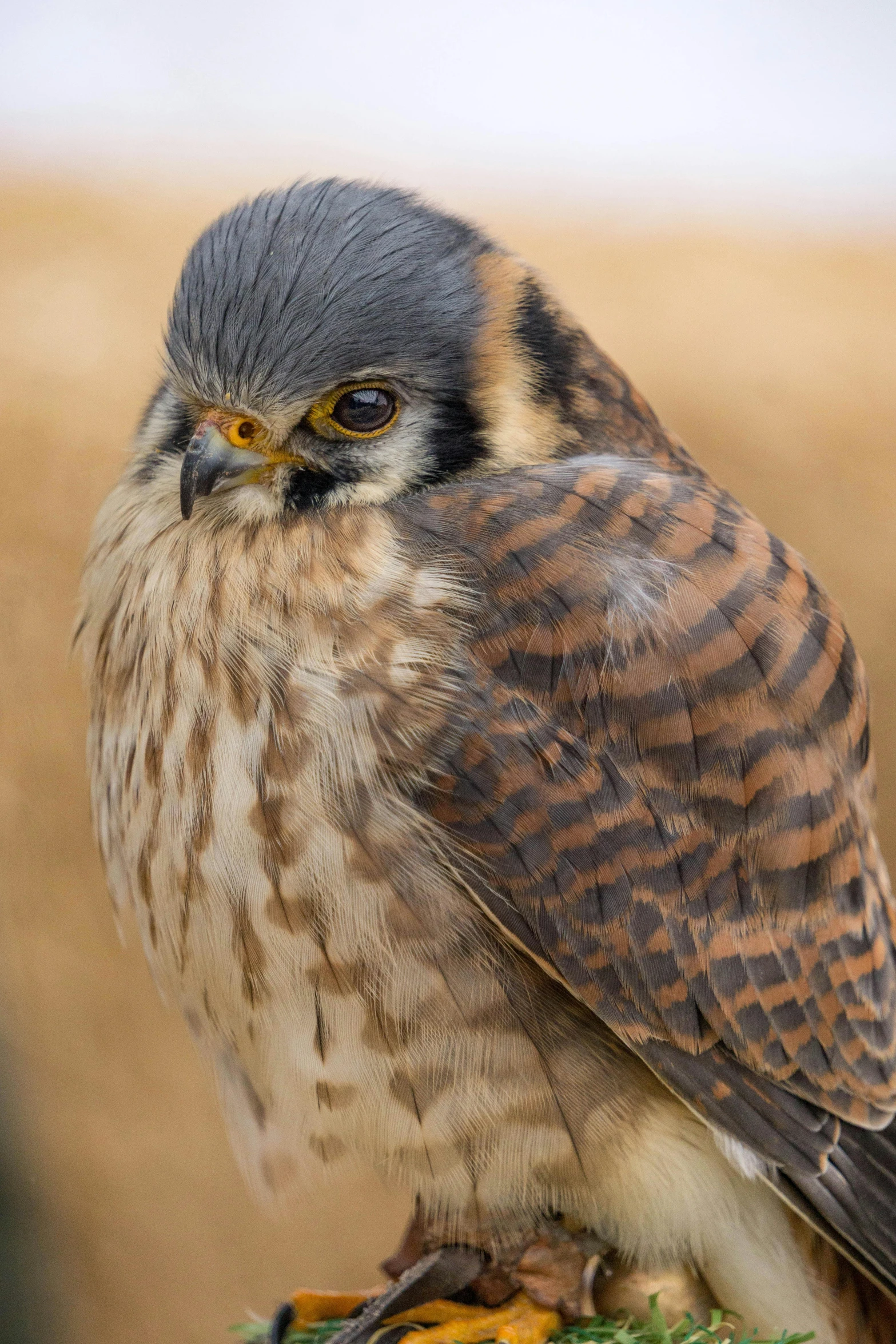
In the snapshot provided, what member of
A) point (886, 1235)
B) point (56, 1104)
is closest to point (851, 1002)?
point (886, 1235)

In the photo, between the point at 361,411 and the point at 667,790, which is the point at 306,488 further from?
the point at 667,790

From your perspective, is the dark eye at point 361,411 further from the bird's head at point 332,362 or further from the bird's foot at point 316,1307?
the bird's foot at point 316,1307

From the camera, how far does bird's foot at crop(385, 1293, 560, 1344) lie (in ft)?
4.17

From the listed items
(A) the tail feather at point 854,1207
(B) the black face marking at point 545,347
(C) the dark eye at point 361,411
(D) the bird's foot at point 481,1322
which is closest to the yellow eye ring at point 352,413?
(C) the dark eye at point 361,411

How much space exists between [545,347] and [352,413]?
1.01 ft

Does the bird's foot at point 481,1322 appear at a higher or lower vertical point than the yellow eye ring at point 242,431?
lower

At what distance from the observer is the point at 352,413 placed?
1.16 meters

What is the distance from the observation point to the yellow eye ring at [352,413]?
1.16m

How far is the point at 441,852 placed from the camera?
1095 mm

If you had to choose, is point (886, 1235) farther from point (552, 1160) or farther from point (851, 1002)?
point (552, 1160)

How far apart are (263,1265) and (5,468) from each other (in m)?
2.43

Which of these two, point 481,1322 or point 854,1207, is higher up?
point 854,1207

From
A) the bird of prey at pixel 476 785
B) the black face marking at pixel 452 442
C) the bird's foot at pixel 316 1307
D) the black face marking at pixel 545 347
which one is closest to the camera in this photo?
the bird of prey at pixel 476 785

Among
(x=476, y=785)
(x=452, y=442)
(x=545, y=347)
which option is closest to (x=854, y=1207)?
(x=476, y=785)
